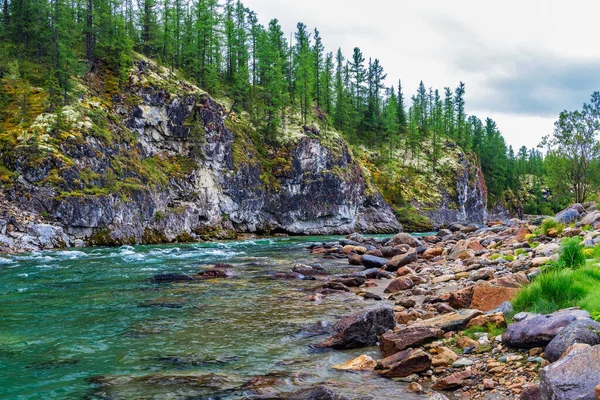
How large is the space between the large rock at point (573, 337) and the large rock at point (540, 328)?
21cm

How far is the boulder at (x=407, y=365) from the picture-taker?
6.70 m

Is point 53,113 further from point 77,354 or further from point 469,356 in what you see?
point 469,356

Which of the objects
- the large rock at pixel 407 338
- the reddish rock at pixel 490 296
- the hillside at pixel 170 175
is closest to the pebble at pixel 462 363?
the large rock at pixel 407 338

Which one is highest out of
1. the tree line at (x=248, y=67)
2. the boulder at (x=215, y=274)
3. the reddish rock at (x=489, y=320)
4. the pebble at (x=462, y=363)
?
the tree line at (x=248, y=67)

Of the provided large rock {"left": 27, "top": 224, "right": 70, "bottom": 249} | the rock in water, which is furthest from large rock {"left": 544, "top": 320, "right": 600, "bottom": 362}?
large rock {"left": 27, "top": 224, "right": 70, "bottom": 249}

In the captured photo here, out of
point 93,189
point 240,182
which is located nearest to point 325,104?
point 240,182

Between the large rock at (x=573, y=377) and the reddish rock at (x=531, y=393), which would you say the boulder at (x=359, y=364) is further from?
the large rock at (x=573, y=377)

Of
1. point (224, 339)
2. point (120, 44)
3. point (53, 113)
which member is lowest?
point (224, 339)

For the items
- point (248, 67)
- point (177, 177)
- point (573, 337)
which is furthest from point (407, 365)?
point (248, 67)

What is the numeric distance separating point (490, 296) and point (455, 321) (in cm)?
176

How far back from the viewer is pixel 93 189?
116 feet

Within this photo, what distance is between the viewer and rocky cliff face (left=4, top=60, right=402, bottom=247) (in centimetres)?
3372

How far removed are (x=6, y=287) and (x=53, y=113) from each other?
27882 mm

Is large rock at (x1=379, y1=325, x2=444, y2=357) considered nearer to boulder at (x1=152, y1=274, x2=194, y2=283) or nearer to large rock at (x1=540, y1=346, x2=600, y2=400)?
large rock at (x1=540, y1=346, x2=600, y2=400)
